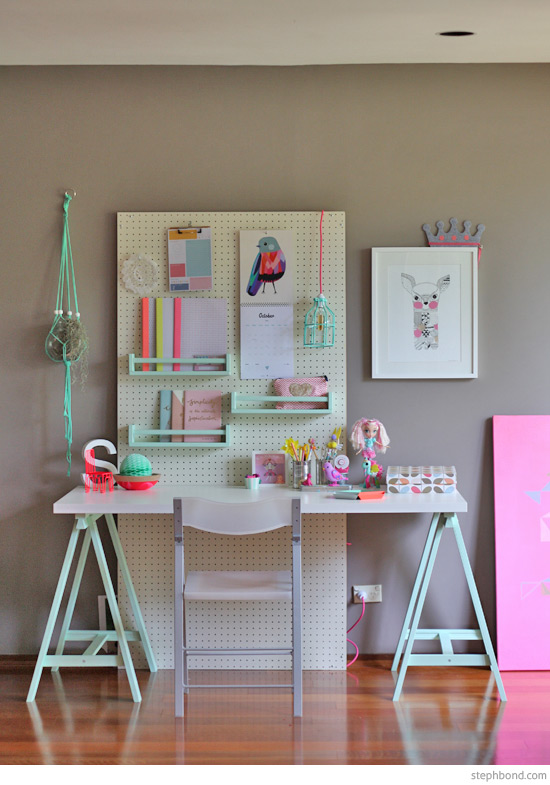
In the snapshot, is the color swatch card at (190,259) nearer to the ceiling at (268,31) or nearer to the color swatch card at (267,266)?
the color swatch card at (267,266)

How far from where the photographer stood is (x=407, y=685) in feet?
10.4

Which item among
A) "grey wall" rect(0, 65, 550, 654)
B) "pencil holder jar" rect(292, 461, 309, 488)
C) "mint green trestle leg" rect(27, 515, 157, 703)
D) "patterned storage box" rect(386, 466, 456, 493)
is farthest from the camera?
"grey wall" rect(0, 65, 550, 654)

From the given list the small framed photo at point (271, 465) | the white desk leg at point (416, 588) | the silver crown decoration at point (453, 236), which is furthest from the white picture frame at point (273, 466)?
the silver crown decoration at point (453, 236)

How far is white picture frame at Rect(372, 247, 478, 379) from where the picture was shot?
3389 millimetres

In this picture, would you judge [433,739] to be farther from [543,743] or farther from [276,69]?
[276,69]

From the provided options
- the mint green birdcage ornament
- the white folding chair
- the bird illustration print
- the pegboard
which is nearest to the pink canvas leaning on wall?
the pegboard

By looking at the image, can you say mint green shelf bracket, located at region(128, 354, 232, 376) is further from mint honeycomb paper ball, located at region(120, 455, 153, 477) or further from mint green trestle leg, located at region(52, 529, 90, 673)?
mint green trestle leg, located at region(52, 529, 90, 673)

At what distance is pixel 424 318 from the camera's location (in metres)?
3.40

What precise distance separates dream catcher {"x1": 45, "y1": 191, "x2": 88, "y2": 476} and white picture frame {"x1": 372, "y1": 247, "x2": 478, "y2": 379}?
1.27 m

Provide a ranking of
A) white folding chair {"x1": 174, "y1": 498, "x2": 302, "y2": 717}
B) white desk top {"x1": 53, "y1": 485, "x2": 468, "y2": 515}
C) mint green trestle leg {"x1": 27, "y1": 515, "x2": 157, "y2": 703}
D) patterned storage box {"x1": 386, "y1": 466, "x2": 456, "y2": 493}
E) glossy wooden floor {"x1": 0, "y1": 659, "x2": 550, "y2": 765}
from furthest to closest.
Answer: patterned storage box {"x1": 386, "y1": 466, "x2": 456, "y2": 493}
mint green trestle leg {"x1": 27, "y1": 515, "x2": 157, "y2": 703}
white desk top {"x1": 53, "y1": 485, "x2": 468, "y2": 515}
white folding chair {"x1": 174, "y1": 498, "x2": 302, "y2": 717}
glossy wooden floor {"x1": 0, "y1": 659, "x2": 550, "y2": 765}

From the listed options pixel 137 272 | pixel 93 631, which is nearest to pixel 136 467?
pixel 93 631

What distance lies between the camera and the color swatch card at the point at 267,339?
11.1 feet
